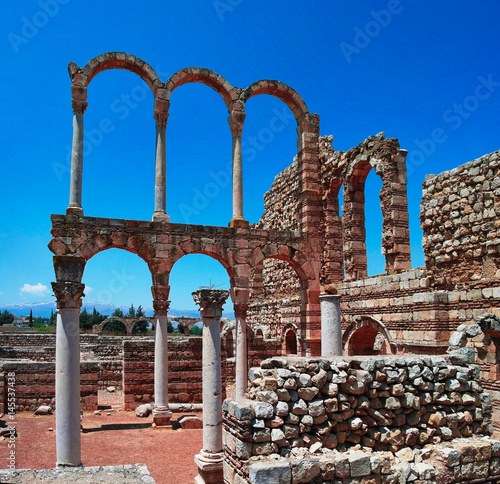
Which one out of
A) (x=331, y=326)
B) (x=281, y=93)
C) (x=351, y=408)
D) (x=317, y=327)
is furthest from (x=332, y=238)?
(x=351, y=408)

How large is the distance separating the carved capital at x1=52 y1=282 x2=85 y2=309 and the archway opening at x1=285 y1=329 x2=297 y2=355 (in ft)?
39.4

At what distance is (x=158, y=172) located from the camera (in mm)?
15148

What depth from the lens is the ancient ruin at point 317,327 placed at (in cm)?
674

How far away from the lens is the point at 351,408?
6.94 m

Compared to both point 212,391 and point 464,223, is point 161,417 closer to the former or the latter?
point 212,391

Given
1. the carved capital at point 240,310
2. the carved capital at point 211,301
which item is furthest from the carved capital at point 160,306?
the carved capital at point 211,301

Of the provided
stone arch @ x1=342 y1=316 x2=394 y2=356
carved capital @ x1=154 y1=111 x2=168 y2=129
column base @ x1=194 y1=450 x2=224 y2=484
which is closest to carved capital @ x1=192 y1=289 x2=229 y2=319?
column base @ x1=194 y1=450 x2=224 y2=484

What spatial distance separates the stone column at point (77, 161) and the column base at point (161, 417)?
6.15 m

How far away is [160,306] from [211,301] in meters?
5.15

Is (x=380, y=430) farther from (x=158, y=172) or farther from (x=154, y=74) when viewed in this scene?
(x=154, y=74)

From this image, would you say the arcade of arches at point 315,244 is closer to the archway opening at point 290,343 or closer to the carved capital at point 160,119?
the carved capital at point 160,119

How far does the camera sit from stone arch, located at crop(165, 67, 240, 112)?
15.8 m

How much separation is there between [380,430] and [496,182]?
23.5 ft

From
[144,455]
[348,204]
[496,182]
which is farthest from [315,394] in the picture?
[348,204]
